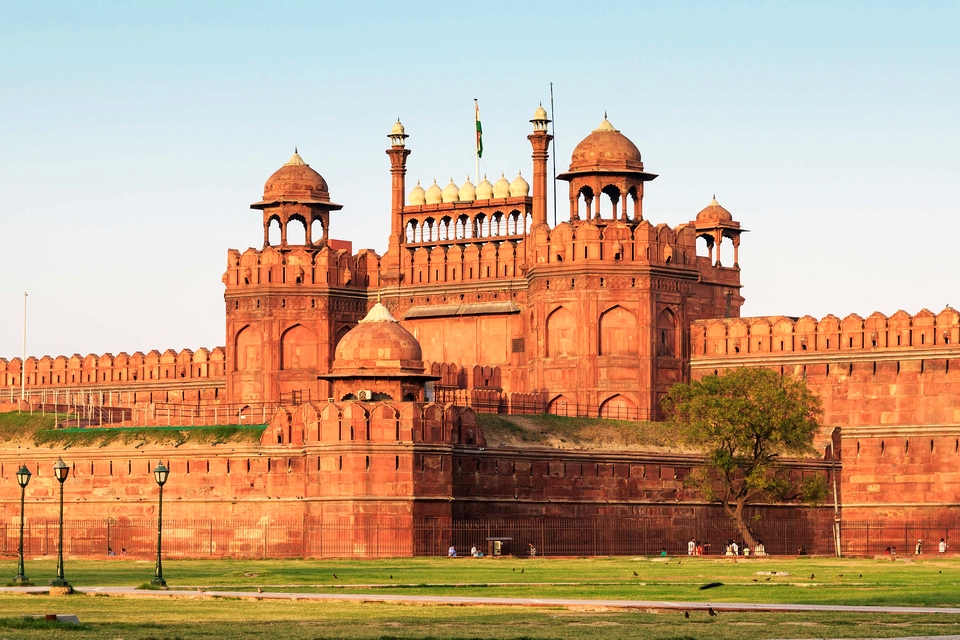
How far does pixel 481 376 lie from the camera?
81.6 meters

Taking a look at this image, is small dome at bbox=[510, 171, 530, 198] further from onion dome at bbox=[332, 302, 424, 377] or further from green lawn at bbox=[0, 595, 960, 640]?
green lawn at bbox=[0, 595, 960, 640]

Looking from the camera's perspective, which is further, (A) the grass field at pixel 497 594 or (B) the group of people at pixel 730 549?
(B) the group of people at pixel 730 549

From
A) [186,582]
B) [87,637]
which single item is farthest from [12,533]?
[87,637]

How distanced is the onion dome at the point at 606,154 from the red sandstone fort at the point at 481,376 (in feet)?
0.29

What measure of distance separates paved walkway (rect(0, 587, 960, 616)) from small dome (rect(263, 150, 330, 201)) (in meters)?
46.2

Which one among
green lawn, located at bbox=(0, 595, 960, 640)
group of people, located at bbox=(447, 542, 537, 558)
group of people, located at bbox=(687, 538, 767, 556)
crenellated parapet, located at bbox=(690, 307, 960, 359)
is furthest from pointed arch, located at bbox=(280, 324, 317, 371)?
green lawn, located at bbox=(0, 595, 960, 640)

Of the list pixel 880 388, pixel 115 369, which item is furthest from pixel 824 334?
pixel 115 369

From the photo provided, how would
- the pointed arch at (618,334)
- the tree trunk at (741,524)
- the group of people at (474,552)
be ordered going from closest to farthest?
the group of people at (474,552)
the tree trunk at (741,524)
the pointed arch at (618,334)

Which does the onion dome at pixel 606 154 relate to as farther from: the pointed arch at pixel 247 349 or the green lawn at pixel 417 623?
the green lawn at pixel 417 623

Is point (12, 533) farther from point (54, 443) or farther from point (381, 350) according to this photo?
point (381, 350)

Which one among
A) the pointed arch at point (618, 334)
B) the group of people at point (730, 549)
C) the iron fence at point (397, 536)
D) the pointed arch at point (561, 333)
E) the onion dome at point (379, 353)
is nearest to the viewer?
the iron fence at point (397, 536)

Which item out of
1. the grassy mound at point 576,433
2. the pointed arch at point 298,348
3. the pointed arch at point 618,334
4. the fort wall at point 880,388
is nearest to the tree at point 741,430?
the grassy mound at point 576,433

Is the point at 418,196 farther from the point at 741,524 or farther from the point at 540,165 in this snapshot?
the point at 741,524

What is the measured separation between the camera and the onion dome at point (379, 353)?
7075 centimetres
